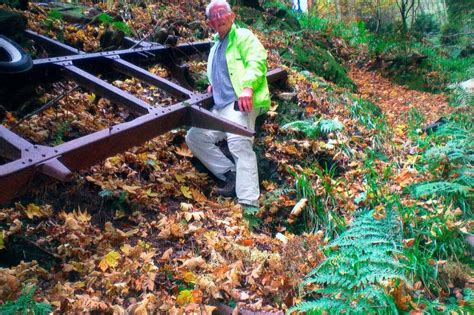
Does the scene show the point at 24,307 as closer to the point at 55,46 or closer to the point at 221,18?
the point at 55,46

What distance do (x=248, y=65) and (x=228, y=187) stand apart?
130 cm

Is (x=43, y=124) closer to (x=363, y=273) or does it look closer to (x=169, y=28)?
(x=169, y=28)

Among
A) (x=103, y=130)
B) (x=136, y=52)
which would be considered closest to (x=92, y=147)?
(x=103, y=130)

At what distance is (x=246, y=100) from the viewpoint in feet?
13.7

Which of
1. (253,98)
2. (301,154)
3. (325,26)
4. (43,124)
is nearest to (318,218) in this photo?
(301,154)

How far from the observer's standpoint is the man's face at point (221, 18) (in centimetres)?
450

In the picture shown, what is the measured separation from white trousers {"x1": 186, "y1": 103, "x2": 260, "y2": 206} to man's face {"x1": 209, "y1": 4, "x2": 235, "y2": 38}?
90 centimetres

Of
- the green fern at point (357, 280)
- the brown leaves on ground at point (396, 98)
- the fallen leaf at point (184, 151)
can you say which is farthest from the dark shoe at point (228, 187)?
the brown leaves on ground at point (396, 98)

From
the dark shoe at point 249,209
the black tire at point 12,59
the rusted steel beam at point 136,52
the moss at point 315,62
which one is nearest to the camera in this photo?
the black tire at point 12,59

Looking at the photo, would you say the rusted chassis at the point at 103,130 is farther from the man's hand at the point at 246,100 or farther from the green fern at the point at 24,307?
the green fern at the point at 24,307

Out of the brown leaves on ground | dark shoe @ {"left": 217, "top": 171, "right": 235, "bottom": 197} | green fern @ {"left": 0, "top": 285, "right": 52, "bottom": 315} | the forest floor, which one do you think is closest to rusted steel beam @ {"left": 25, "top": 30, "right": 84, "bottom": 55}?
the forest floor

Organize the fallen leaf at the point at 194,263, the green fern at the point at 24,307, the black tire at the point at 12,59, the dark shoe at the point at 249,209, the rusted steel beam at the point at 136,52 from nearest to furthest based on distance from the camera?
the green fern at the point at 24,307 < the fallen leaf at the point at 194,263 < the black tire at the point at 12,59 < the rusted steel beam at the point at 136,52 < the dark shoe at the point at 249,209

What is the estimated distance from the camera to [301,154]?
4.87 meters

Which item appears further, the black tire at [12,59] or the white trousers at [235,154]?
the white trousers at [235,154]
